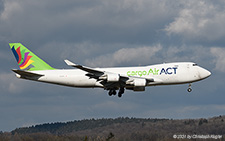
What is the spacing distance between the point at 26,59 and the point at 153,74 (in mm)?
22518

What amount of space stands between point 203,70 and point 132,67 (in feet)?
36.2

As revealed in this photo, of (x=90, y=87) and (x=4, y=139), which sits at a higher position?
(x=90, y=87)

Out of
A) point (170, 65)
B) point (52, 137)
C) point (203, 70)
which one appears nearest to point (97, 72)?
point (170, 65)

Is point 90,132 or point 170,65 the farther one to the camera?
point 90,132

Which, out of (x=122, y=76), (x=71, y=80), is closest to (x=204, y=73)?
(x=122, y=76)

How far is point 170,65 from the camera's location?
198 ft

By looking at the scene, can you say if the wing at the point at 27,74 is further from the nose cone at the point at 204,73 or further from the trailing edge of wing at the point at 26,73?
the nose cone at the point at 204,73

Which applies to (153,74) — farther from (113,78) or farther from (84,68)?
(84,68)

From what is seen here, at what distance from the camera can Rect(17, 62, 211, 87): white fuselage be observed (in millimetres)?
59344

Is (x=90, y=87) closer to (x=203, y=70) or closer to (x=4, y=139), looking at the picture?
(x=203, y=70)

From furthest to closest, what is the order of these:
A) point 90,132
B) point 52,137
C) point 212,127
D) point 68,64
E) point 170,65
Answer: point 90,132, point 212,127, point 52,137, point 170,65, point 68,64

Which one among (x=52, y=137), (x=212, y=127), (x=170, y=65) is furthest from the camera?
(x=212, y=127)

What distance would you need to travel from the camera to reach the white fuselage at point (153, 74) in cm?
5934

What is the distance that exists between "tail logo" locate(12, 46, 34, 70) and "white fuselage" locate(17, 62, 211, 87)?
6094mm
